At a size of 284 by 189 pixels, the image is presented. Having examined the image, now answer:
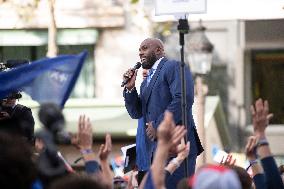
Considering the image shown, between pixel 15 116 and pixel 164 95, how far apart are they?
4.01ft

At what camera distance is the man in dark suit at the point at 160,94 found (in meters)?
8.64

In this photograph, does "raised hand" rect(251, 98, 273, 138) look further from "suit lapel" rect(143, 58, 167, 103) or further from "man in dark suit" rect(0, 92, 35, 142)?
"suit lapel" rect(143, 58, 167, 103)

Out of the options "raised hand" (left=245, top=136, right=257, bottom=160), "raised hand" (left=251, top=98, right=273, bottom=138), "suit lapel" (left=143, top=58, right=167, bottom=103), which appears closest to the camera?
"raised hand" (left=251, top=98, right=273, bottom=138)

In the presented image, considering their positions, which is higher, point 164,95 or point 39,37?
point 164,95

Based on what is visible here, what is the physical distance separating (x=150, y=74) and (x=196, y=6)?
2.69 feet

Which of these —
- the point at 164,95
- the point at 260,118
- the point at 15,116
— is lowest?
the point at 15,116

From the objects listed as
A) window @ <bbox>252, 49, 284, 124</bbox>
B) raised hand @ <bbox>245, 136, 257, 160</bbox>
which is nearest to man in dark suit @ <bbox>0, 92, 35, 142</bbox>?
raised hand @ <bbox>245, 136, 257, 160</bbox>

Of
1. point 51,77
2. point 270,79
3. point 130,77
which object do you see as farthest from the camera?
point 270,79

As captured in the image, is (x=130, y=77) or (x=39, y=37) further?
(x=39, y=37)

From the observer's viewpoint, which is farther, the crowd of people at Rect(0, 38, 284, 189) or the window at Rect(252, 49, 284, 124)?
the window at Rect(252, 49, 284, 124)

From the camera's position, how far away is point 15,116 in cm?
872

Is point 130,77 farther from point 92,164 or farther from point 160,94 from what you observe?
point 92,164

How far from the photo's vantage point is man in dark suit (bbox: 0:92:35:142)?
851 cm

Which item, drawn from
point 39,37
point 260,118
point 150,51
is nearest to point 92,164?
point 260,118
